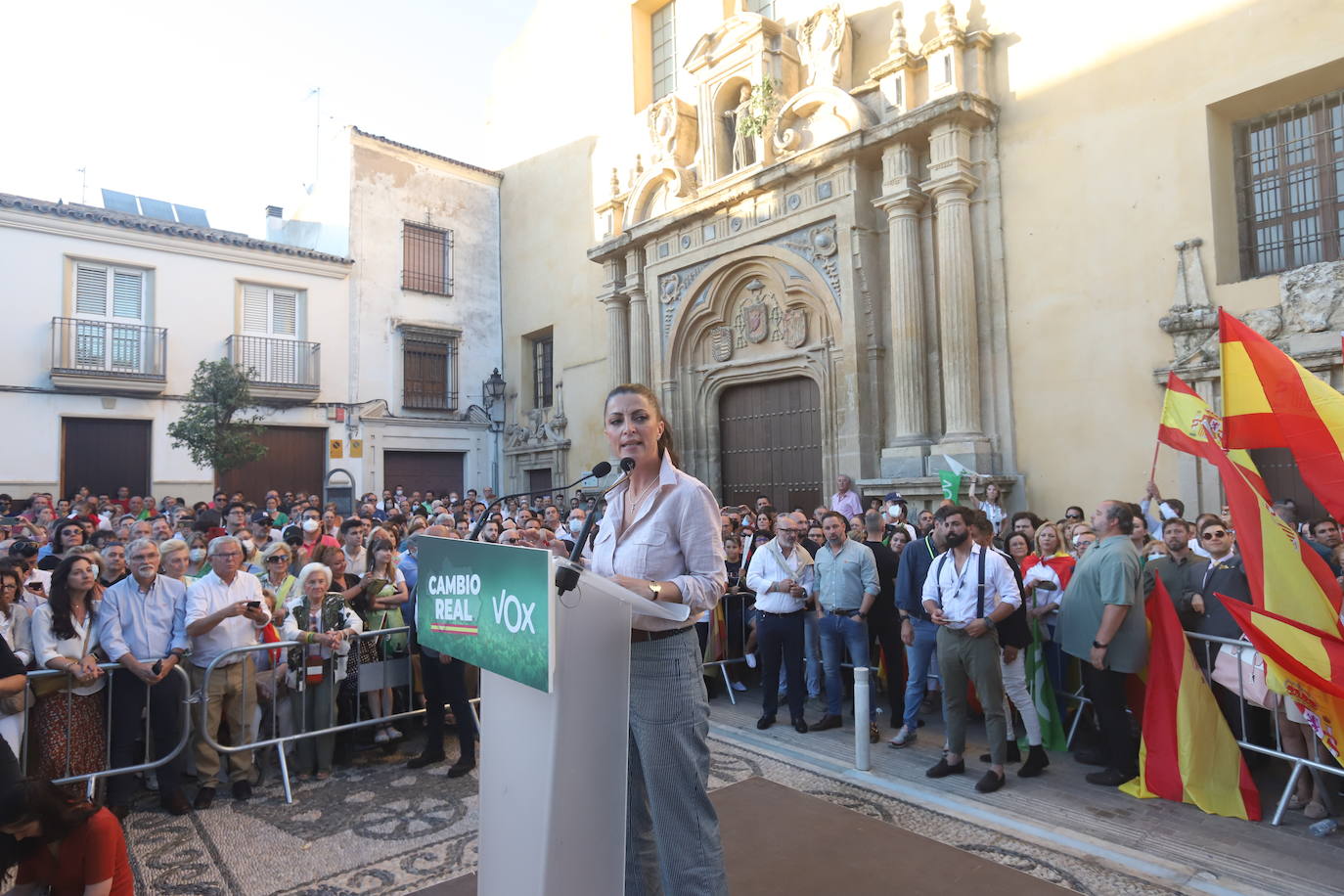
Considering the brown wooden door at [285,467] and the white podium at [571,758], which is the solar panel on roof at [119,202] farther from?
the white podium at [571,758]

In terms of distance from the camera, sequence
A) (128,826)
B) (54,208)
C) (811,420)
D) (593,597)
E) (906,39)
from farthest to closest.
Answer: (54,208)
(811,420)
(906,39)
(128,826)
(593,597)

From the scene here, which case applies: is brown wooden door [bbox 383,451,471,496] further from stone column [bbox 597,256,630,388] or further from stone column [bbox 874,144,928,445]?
stone column [bbox 874,144,928,445]

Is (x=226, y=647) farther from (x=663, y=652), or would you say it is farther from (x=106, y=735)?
(x=663, y=652)

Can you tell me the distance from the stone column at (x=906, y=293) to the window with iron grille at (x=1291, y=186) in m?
3.81

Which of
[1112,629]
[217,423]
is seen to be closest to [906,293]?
[1112,629]

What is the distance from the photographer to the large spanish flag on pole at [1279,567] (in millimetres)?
4070

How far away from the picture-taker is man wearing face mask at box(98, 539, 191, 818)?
4789 millimetres

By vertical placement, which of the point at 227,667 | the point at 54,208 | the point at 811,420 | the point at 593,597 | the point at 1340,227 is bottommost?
the point at 227,667

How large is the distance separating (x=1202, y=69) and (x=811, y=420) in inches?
271

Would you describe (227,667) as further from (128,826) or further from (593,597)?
(593,597)

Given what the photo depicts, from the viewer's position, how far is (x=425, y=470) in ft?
67.3

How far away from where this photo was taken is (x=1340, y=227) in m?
8.84

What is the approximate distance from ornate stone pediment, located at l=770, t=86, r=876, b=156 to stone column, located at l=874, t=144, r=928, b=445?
0.94m

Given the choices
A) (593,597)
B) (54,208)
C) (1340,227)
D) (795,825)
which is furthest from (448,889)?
(54,208)
